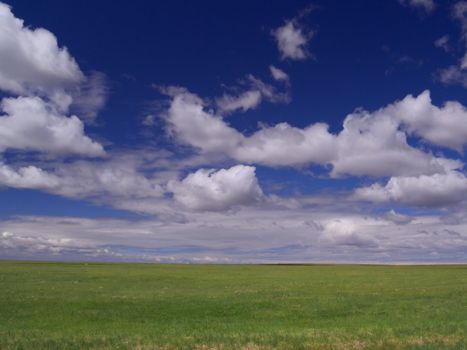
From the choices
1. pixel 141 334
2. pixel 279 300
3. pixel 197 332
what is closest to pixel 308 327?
pixel 197 332

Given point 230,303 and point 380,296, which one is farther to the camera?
point 380,296

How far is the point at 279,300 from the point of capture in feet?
119

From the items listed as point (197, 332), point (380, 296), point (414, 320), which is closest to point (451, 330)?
point (414, 320)

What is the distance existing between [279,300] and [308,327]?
1306cm

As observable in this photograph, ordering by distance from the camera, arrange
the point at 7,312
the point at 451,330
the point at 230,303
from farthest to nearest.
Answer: the point at 230,303, the point at 7,312, the point at 451,330

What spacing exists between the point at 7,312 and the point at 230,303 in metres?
13.9

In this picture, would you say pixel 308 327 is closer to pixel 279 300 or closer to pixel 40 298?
pixel 279 300

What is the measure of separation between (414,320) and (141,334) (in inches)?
522

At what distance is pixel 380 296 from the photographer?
3850 centimetres

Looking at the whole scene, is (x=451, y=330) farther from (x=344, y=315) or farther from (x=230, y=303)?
(x=230, y=303)

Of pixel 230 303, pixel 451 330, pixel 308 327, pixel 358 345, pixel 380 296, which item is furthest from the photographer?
pixel 380 296

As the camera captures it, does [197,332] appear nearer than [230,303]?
Yes

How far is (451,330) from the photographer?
2044 cm

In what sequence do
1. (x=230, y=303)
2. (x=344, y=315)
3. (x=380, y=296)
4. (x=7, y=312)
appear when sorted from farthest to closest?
(x=380, y=296) → (x=230, y=303) → (x=7, y=312) → (x=344, y=315)
